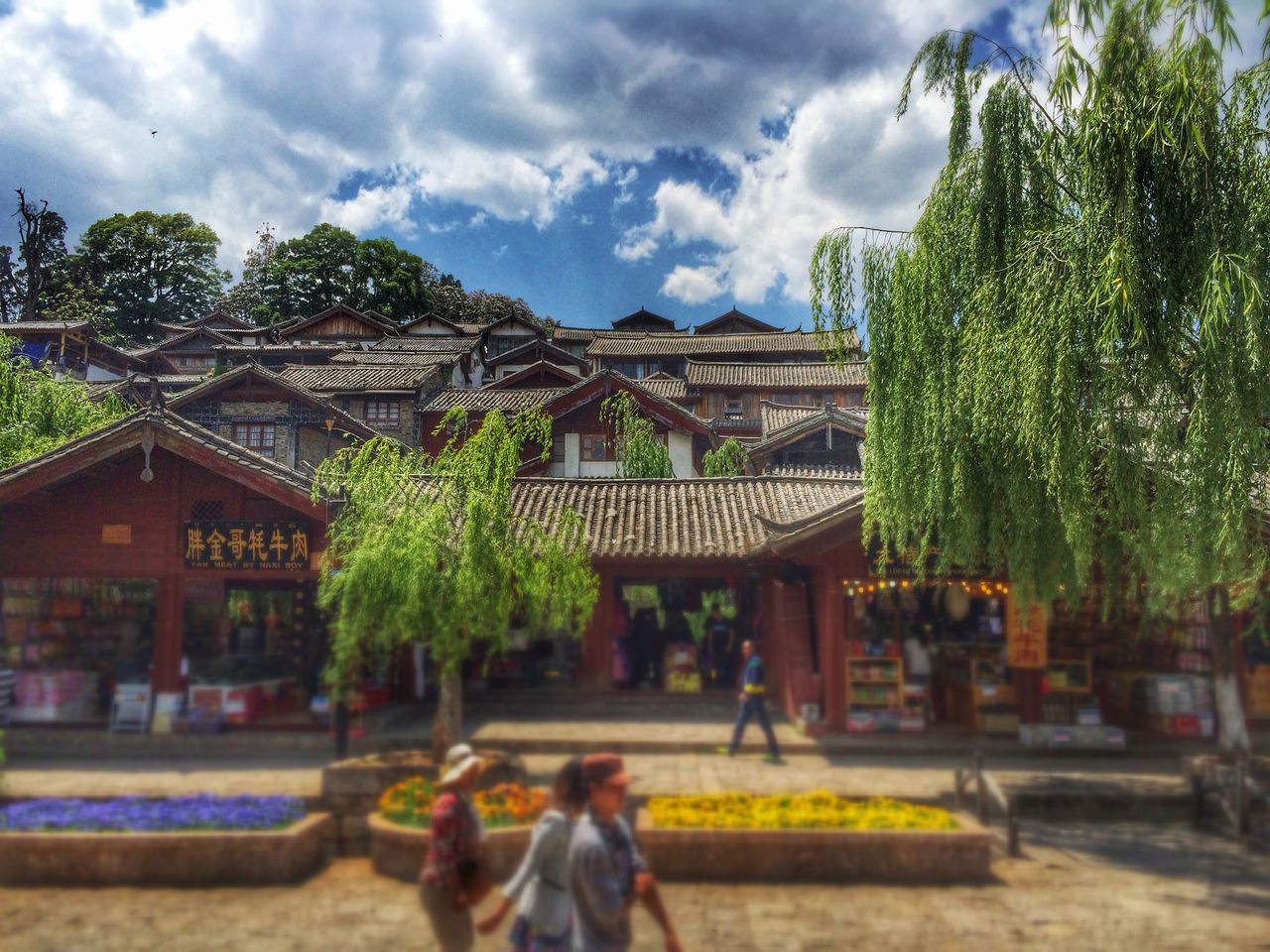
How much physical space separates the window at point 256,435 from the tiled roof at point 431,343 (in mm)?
11818

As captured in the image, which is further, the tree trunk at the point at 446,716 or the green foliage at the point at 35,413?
the green foliage at the point at 35,413

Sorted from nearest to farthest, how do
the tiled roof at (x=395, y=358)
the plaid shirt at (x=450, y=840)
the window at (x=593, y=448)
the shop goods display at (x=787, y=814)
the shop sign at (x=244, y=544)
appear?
the plaid shirt at (x=450, y=840) < the shop goods display at (x=787, y=814) < the shop sign at (x=244, y=544) < the window at (x=593, y=448) < the tiled roof at (x=395, y=358)

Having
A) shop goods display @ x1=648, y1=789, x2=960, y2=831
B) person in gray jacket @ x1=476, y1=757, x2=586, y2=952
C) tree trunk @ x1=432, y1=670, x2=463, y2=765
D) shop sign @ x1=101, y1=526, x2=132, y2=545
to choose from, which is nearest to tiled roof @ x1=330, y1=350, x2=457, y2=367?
shop sign @ x1=101, y1=526, x2=132, y2=545

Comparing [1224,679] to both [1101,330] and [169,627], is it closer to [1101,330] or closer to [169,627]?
[1101,330]

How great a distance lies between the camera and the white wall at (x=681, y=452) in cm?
2662

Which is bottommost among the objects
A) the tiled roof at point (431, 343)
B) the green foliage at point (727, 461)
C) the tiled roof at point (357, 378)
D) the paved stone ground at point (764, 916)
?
the paved stone ground at point (764, 916)

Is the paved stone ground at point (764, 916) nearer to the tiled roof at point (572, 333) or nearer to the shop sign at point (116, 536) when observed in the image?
the shop sign at point (116, 536)

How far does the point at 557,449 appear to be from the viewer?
27641 millimetres

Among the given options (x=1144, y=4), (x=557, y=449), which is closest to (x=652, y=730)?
(x=1144, y=4)

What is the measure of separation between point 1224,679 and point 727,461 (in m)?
15.5

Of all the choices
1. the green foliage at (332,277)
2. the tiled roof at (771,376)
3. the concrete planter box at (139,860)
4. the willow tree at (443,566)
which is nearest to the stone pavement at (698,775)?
the concrete planter box at (139,860)

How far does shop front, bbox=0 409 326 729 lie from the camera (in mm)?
9680

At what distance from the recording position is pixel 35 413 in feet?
57.3

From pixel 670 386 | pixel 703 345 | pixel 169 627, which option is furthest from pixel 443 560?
pixel 703 345
